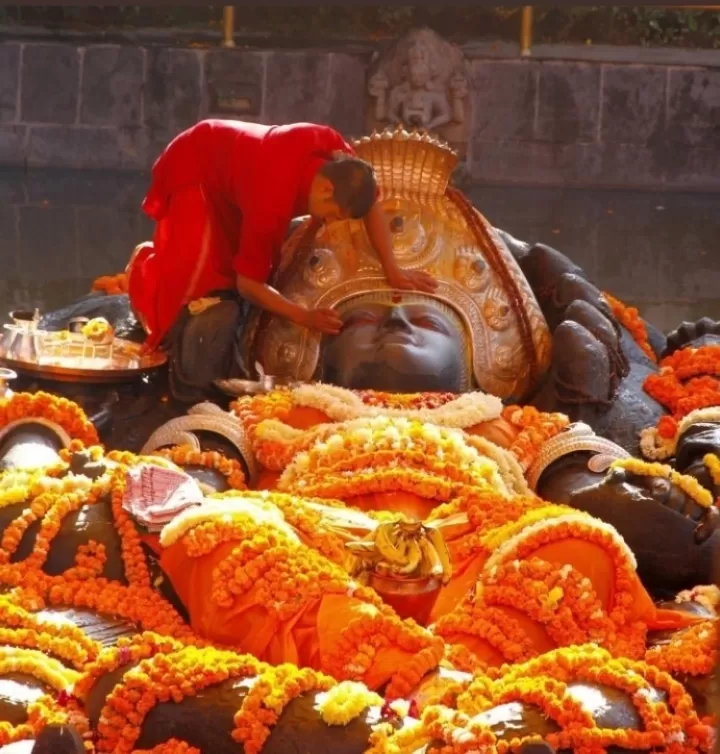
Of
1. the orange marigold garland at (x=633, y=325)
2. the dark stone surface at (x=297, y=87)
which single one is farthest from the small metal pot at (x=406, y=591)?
the dark stone surface at (x=297, y=87)

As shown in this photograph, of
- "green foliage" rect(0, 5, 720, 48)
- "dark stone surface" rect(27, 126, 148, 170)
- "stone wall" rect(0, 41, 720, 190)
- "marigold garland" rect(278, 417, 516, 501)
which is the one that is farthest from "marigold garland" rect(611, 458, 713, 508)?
"green foliage" rect(0, 5, 720, 48)

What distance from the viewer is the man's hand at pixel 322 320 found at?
129 inches

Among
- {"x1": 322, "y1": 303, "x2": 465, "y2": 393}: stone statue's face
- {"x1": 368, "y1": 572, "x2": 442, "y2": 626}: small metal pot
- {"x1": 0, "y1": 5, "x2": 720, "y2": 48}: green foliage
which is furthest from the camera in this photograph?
{"x1": 0, "y1": 5, "x2": 720, "y2": 48}: green foliage

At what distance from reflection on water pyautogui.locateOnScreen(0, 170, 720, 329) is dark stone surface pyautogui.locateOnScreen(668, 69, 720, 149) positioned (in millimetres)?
451

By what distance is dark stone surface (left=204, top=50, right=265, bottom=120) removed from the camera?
9.38 m

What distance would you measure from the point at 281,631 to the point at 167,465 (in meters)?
0.53

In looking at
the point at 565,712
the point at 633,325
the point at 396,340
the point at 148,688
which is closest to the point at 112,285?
the point at 396,340

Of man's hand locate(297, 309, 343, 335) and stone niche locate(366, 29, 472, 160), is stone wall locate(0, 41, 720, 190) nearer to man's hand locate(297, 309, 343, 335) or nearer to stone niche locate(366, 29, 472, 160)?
stone niche locate(366, 29, 472, 160)

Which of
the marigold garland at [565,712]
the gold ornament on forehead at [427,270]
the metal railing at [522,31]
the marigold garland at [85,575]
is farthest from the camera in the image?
the metal railing at [522,31]

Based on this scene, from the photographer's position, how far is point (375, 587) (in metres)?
2.30

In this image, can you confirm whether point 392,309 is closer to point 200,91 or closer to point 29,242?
point 29,242

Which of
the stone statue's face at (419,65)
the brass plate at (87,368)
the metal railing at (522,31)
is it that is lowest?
the brass plate at (87,368)

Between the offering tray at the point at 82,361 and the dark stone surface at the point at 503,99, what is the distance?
623cm

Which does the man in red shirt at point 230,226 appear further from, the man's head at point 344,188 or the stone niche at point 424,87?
the stone niche at point 424,87
